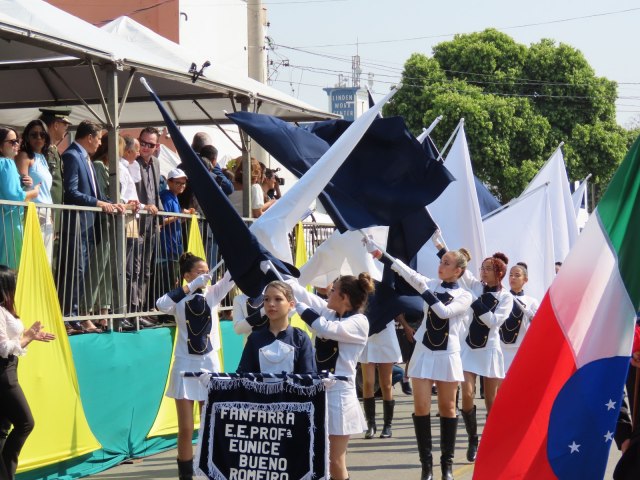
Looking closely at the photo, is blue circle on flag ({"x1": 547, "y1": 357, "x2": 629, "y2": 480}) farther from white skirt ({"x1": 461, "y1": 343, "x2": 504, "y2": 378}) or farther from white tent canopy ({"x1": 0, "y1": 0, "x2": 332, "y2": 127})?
white skirt ({"x1": 461, "y1": 343, "x2": 504, "y2": 378})

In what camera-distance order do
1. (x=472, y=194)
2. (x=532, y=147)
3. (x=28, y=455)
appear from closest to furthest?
(x=28, y=455) → (x=472, y=194) → (x=532, y=147)

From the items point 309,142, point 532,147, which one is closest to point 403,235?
point 309,142

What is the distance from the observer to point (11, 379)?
334 inches

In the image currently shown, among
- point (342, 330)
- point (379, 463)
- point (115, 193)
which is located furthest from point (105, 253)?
point (342, 330)

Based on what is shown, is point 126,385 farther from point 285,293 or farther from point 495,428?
point 495,428

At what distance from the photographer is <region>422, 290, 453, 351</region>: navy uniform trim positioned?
10383 millimetres

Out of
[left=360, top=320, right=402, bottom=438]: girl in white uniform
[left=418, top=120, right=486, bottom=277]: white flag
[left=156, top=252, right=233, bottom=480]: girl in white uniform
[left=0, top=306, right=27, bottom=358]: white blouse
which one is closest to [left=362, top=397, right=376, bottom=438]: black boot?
[left=360, top=320, right=402, bottom=438]: girl in white uniform

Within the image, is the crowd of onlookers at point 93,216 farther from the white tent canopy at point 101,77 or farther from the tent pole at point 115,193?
the white tent canopy at point 101,77

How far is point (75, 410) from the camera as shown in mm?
9969

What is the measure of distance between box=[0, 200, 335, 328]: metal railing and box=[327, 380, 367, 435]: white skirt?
10.2 ft

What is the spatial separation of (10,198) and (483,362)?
5122 mm

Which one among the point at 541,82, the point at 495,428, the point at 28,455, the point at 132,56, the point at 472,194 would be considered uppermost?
the point at 541,82

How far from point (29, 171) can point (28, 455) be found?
252 centimetres

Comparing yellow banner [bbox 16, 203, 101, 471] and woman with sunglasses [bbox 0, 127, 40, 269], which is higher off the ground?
woman with sunglasses [bbox 0, 127, 40, 269]
